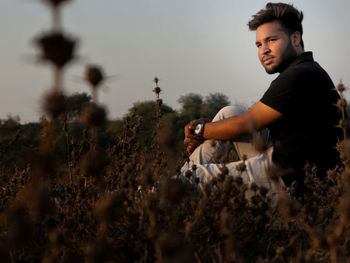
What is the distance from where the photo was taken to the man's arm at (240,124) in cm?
366

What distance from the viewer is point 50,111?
119 cm

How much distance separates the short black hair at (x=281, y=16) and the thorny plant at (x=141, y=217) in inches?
72.9

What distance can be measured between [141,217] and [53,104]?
1014mm

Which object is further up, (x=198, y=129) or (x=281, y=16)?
(x=281, y=16)

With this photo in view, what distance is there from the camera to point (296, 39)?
176 inches

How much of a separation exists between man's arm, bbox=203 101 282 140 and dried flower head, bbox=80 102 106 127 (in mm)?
2158

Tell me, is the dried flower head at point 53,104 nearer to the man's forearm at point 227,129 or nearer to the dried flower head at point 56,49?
the dried flower head at point 56,49

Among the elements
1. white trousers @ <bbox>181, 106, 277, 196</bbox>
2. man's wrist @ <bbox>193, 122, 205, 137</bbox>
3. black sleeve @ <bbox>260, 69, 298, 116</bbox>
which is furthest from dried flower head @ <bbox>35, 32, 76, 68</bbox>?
man's wrist @ <bbox>193, 122, 205, 137</bbox>

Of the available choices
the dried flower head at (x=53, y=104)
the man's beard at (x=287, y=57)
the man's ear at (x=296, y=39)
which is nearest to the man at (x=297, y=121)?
the man's beard at (x=287, y=57)

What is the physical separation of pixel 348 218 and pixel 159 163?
6.87 feet

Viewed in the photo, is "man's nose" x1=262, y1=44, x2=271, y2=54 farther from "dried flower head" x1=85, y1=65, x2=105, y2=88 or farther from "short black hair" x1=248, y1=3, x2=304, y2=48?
"dried flower head" x1=85, y1=65, x2=105, y2=88

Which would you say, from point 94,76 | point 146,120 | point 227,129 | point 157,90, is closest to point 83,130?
point 157,90

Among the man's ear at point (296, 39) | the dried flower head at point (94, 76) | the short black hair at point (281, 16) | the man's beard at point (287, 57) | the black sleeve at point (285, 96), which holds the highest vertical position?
the short black hair at point (281, 16)

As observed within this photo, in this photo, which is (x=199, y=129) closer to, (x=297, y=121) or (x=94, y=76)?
(x=297, y=121)
